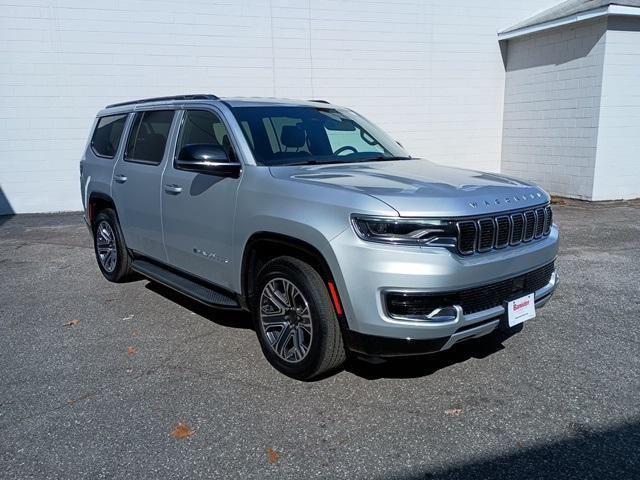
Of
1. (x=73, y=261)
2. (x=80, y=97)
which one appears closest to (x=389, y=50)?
(x=80, y=97)

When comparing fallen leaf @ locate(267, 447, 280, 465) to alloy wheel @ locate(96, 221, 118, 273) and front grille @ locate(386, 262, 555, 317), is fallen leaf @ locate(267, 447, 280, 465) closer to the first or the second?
front grille @ locate(386, 262, 555, 317)

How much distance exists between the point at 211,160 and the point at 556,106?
10939 millimetres

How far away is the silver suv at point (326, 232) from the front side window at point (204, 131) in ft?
0.05

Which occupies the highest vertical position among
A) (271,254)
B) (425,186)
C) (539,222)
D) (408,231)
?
(425,186)

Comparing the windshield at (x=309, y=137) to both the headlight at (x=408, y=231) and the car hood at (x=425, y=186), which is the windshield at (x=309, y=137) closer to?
the car hood at (x=425, y=186)

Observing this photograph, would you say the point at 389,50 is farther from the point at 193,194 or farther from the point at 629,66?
the point at 193,194

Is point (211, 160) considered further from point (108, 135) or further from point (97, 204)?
point (97, 204)

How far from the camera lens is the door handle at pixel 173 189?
15.5 ft

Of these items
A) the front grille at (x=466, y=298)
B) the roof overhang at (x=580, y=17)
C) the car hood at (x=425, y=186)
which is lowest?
the front grille at (x=466, y=298)

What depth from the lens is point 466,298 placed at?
3316mm

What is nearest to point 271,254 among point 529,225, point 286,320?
point 286,320

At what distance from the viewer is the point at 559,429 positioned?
3.25 metres

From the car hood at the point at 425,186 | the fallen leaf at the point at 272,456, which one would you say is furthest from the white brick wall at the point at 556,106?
the fallen leaf at the point at 272,456

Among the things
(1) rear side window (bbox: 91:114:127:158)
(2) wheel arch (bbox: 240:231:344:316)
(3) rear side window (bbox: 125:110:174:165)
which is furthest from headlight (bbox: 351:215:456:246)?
(1) rear side window (bbox: 91:114:127:158)
